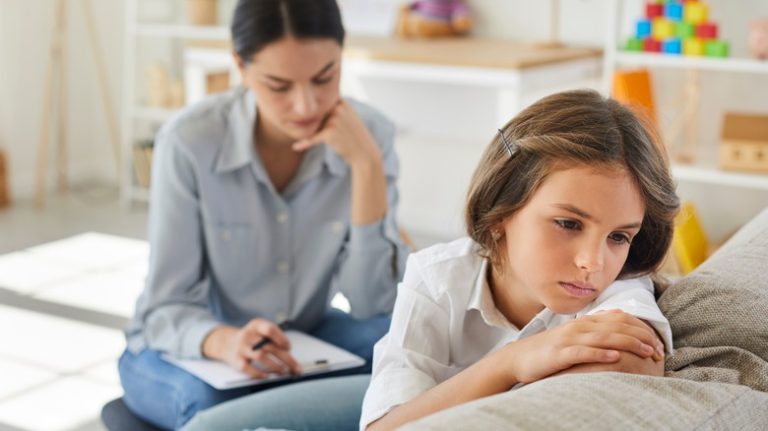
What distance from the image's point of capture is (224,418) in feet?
5.01

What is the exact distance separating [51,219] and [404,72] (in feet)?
5.99

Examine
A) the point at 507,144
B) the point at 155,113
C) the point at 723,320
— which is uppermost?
the point at 507,144

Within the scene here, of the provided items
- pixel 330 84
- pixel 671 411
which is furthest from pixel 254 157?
pixel 671 411

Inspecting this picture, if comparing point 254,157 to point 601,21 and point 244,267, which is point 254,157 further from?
point 601,21

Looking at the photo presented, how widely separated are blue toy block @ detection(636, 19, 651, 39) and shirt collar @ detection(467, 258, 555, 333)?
101 inches

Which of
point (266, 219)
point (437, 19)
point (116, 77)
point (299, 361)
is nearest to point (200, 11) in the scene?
point (116, 77)

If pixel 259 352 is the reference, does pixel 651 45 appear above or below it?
above

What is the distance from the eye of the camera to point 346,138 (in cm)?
207

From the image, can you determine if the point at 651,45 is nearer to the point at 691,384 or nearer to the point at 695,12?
the point at 695,12

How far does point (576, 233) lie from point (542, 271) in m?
0.06

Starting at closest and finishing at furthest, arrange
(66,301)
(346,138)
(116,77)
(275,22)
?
(275,22) < (346,138) < (66,301) < (116,77)

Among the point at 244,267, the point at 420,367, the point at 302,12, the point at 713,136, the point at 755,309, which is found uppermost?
the point at 302,12

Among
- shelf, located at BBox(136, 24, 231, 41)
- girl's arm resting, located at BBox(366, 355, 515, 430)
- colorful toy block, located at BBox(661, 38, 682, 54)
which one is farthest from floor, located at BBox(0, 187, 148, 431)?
colorful toy block, located at BBox(661, 38, 682, 54)

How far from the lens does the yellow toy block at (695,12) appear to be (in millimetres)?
3529
